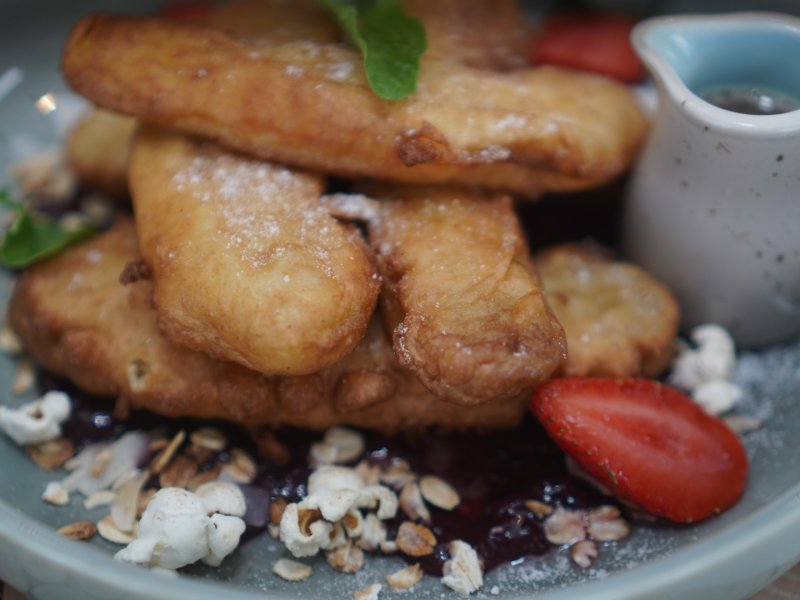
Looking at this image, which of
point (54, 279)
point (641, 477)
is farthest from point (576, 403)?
point (54, 279)

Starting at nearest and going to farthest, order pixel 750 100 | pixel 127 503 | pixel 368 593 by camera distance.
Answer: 1. pixel 368 593
2. pixel 127 503
3. pixel 750 100

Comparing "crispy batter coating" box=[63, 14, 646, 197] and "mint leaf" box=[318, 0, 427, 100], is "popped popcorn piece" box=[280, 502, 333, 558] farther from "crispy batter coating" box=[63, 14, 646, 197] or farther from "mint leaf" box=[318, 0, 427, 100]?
"mint leaf" box=[318, 0, 427, 100]

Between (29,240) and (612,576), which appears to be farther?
(29,240)

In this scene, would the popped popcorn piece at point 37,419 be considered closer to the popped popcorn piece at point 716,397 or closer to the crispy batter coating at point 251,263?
the crispy batter coating at point 251,263

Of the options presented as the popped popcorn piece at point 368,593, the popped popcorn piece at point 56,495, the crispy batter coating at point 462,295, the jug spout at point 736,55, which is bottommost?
the popped popcorn piece at point 368,593

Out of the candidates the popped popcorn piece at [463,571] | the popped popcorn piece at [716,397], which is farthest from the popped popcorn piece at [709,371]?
the popped popcorn piece at [463,571]

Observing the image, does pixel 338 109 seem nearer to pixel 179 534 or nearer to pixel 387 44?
pixel 387 44

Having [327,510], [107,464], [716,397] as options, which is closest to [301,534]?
[327,510]
